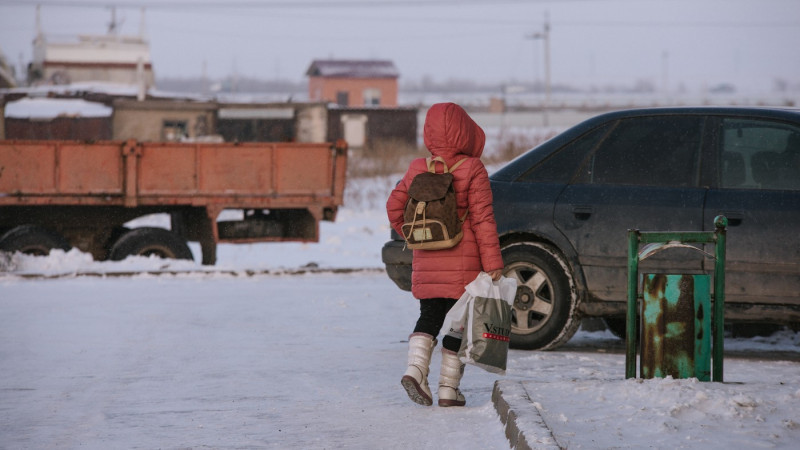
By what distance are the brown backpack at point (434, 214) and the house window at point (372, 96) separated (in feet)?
233

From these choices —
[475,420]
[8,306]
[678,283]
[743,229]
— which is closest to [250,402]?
[475,420]

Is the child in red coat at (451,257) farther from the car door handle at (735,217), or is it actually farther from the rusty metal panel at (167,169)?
the rusty metal panel at (167,169)

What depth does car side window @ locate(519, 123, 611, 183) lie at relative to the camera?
7910 millimetres

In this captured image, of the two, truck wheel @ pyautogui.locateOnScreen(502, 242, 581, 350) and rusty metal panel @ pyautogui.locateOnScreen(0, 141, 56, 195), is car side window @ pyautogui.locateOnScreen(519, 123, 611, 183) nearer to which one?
truck wheel @ pyautogui.locateOnScreen(502, 242, 581, 350)

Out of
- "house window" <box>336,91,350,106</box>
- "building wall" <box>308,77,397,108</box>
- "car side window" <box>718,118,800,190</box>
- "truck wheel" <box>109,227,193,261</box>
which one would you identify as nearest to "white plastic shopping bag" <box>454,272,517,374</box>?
"car side window" <box>718,118,800,190</box>

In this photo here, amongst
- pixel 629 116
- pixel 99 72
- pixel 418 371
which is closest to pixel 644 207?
pixel 629 116

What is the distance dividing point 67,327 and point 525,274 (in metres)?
4.05

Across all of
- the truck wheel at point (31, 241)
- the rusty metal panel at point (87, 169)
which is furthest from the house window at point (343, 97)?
the truck wheel at point (31, 241)

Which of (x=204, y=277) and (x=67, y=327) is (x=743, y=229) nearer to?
(x=67, y=327)

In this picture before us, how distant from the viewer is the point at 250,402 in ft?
20.4

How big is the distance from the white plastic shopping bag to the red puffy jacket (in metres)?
0.07

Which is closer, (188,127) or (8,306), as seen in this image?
(8,306)

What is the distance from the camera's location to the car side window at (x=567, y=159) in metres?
7.91

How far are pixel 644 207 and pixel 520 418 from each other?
9.77 feet
